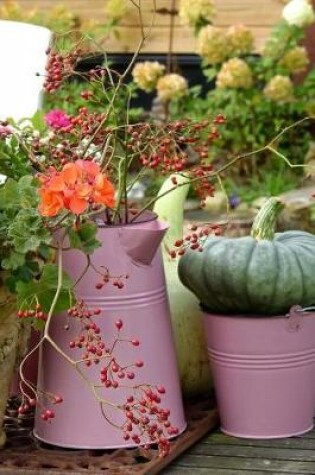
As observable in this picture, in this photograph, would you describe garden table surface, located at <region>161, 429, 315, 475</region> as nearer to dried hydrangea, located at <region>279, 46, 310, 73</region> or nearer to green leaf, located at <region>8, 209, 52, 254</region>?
green leaf, located at <region>8, 209, 52, 254</region>

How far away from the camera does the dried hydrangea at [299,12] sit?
4.54m

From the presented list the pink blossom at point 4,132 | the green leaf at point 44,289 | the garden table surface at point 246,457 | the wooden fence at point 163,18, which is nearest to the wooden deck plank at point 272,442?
the garden table surface at point 246,457

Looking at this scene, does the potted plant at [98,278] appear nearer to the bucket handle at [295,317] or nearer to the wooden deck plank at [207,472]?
the wooden deck plank at [207,472]

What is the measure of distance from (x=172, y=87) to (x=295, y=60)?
0.47m

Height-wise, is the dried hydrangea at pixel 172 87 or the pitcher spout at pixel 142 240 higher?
the dried hydrangea at pixel 172 87

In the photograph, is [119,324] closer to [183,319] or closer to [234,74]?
[183,319]

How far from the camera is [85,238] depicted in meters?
1.99

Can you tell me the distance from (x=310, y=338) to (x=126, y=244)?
40 cm

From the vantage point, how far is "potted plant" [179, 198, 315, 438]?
2.26 m

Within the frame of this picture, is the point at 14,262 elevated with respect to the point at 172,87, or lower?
lower

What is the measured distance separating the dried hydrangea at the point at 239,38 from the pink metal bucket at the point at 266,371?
257 cm

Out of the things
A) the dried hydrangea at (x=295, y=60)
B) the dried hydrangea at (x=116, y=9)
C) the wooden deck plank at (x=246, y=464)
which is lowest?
the wooden deck plank at (x=246, y=464)

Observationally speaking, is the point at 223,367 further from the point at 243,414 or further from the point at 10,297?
the point at 10,297

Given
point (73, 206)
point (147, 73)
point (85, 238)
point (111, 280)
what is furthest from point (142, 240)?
point (147, 73)
